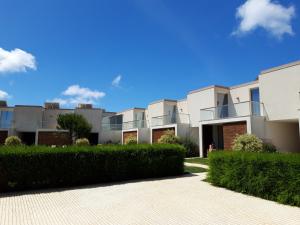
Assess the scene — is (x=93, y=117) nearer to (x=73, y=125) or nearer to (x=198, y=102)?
(x=73, y=125)

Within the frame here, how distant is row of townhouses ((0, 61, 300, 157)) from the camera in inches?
771

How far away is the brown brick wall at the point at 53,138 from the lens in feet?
110

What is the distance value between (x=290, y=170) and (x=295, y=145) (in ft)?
52.6

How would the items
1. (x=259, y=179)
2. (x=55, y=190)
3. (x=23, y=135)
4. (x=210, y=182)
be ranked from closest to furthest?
(x=259, y=179) → (x=55, y=190) → (x=210, y=182) → (x=23, y=135)

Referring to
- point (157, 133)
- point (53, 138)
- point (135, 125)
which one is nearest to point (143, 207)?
point (157, 133)

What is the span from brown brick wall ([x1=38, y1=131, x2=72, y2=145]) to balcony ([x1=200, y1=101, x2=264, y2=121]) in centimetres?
1759

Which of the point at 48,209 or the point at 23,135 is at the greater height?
the point at 23,135

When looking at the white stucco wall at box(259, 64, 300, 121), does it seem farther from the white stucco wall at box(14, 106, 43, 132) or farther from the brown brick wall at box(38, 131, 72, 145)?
the white stucco wall at box(14, 106, 43, 132)

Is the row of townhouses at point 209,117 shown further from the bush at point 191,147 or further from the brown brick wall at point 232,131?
the bush at point 191,147

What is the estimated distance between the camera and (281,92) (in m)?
19.5

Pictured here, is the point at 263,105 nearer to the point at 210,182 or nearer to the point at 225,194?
the point at 210,182

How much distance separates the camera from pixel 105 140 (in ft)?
124

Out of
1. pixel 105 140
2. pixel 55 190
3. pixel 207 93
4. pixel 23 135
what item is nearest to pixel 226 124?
pixel 207 93

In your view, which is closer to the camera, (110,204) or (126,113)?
(110,204)
